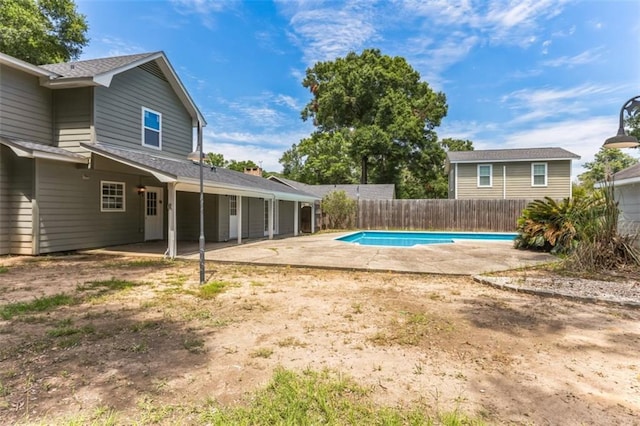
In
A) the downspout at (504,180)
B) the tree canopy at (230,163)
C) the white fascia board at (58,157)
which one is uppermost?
the tree canopy at (230,163)

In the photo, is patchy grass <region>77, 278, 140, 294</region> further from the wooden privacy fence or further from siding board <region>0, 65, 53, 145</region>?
the wooden privacy fence

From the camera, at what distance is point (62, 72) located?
10.3 meters

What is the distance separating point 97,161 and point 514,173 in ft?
70.5

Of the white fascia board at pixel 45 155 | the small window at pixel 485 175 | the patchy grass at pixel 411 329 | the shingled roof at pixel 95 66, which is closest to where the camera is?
the patchy grass at pixel 411 329

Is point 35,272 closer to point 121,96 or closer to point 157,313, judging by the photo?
point 157,313

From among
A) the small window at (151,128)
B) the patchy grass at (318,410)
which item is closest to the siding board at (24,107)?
the small window at (151,128)

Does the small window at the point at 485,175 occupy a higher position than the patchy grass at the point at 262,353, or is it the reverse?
the small window at the point at 485,175

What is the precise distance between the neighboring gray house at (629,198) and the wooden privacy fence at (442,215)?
9.53 m

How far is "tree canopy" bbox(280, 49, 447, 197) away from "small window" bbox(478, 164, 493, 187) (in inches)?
345

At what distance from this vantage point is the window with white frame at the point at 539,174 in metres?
20.4

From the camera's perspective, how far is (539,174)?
20.5 meters

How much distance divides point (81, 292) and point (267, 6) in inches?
503

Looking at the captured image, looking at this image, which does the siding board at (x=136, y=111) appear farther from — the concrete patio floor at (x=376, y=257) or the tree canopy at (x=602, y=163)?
the tree canopy at (x=602, y=163)

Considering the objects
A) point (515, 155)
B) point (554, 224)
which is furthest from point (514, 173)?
point (554, 224)
